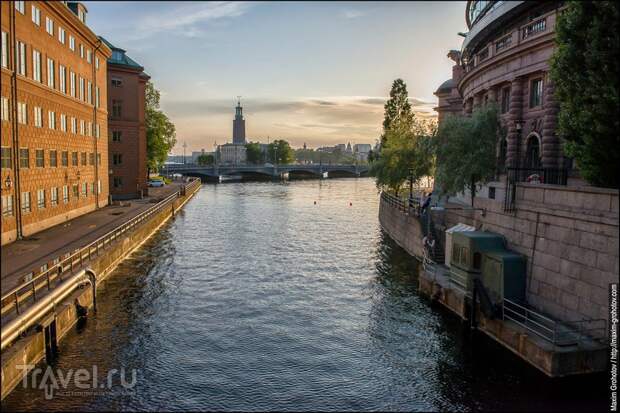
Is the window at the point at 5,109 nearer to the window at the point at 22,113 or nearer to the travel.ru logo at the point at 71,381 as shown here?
the window at the point at 22,113

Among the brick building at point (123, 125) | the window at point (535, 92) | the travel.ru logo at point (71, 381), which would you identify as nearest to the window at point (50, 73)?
the brick building at point (123, 125)

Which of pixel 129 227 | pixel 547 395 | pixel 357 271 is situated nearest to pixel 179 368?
pixel 547 395

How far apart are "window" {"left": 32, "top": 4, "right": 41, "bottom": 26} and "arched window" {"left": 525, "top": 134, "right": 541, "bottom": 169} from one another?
3488 cm

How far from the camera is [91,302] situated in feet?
82.5

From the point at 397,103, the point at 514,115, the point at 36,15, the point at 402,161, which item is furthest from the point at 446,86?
the point at 36,15

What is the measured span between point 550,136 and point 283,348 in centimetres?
2288

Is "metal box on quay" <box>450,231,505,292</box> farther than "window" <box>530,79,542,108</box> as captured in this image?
No

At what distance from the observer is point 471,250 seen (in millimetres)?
23984

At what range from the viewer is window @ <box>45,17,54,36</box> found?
3868 centimetres

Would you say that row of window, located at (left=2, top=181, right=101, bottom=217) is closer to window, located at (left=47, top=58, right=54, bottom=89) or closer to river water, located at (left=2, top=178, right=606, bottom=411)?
river water, located at (left=2, top=178, right=606, bottom=411)

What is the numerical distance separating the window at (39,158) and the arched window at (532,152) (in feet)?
113

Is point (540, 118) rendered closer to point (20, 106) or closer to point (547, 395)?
point (547, 395)

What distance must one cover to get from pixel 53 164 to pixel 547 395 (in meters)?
37.4

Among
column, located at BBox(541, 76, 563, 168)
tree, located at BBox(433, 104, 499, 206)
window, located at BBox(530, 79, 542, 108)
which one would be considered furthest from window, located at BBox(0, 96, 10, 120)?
window, located at BBox(530, 79, 542, 108)
